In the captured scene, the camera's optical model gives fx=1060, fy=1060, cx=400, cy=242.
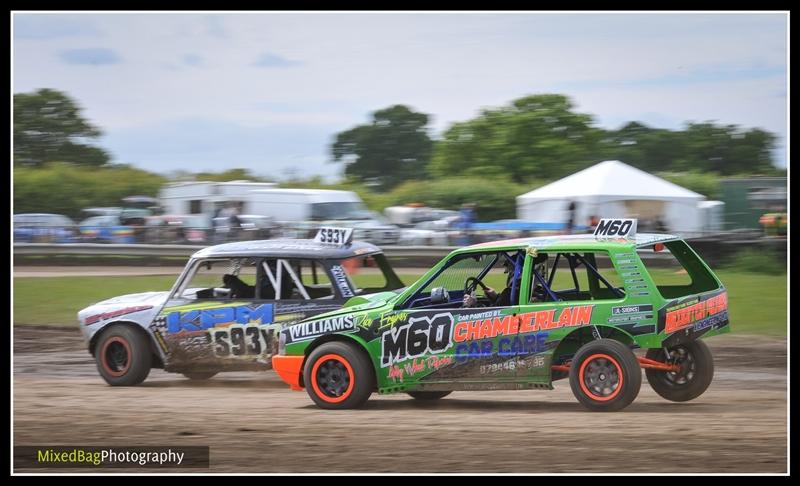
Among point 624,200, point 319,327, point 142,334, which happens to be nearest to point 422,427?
point 319,327

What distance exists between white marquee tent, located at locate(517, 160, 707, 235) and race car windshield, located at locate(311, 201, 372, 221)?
4884mm

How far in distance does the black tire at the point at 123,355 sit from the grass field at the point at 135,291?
5.80 metres

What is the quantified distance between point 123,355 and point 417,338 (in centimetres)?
368

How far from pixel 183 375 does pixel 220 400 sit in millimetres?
1952

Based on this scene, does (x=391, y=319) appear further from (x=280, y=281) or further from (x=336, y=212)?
(x=336, y=212)

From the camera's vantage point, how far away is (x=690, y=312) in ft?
28.0

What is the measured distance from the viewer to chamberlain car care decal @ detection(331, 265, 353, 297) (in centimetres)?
1042

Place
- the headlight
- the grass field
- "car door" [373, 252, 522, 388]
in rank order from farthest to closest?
the grass field
the headlight
"car door" [373, 252, 522, 388]

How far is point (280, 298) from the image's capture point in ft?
34.8

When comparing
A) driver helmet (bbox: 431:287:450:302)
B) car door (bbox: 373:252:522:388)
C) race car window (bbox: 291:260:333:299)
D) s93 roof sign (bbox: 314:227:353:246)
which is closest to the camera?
car door (bbox: 373:252:522:388)

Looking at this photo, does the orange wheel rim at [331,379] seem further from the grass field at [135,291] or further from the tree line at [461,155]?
the tree line at [461,155]

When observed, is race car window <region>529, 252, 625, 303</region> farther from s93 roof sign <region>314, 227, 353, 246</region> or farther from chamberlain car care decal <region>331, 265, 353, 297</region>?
s93 roof sign <region>314, 227, 353, 246</region>

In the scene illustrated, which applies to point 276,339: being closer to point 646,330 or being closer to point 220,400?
point 220,400

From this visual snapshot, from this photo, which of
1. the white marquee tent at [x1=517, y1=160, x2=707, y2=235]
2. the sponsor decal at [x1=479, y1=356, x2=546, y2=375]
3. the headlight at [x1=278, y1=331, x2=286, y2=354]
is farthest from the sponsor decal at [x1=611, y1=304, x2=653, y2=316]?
the white marquee tent at [x1=517, y1=160, x2=707, y2=235]
